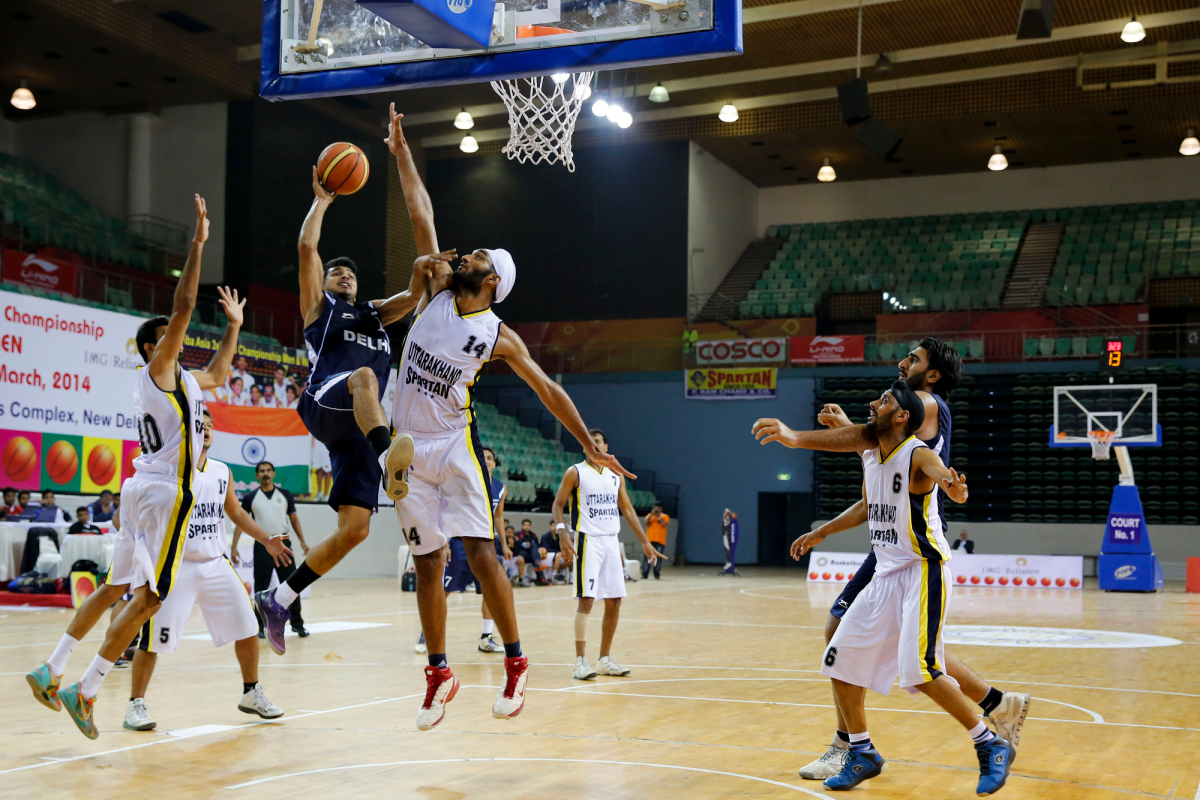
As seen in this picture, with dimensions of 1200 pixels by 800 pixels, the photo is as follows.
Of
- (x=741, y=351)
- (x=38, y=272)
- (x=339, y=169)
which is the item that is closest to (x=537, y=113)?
(x=339, y=169)

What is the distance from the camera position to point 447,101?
27.0 meters

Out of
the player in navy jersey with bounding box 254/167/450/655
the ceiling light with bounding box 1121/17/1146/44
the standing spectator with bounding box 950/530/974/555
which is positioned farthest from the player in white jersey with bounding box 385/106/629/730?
the ceiling light with bounding box 1121/17/1146/44

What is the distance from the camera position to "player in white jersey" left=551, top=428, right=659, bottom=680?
338 inches

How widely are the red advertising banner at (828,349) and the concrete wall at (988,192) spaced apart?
833cm

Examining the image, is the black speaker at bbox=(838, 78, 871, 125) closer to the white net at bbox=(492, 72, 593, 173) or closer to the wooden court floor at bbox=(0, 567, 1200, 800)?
the wooden court floor at bbox=(0, 567, 1200, 800)

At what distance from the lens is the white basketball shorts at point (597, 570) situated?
8758mm

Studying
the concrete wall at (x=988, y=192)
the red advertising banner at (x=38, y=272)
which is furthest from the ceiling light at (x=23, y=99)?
the concrete wall at (x=988, y=192)

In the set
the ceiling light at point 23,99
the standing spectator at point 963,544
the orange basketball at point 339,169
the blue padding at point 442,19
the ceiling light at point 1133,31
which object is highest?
the ceiling light at point 1133,31

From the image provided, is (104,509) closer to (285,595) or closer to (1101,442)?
(285,595)

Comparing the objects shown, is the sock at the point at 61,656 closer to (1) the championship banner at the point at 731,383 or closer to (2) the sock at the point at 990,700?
(2) the sock at the point at 990,700

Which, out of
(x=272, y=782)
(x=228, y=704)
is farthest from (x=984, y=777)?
(x=228, y=704)

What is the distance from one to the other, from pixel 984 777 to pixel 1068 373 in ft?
74.3

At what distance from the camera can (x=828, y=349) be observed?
2659cm

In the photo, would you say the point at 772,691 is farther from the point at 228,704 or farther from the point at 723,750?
the point at 228,704
